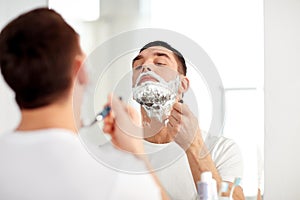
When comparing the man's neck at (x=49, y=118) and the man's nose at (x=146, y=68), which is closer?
the man's neck at (x=49, y=118)

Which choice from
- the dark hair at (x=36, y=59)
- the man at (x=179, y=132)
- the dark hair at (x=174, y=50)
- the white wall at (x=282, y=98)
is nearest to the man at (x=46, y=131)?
the dark hair at (x=36, y=59)

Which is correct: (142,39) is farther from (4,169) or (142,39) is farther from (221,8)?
(4,169)

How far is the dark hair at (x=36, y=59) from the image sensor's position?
1411 mm

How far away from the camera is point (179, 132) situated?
1553mm

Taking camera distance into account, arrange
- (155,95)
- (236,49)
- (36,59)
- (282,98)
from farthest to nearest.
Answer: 1. (282,98)
2. (236,49)
3. (155,95)
4. (36,59)

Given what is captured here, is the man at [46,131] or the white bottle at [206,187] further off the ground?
the man at [46,131]

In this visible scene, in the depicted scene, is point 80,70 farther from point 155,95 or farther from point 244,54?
point 244,54

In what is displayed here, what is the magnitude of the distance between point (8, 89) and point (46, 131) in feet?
0.53

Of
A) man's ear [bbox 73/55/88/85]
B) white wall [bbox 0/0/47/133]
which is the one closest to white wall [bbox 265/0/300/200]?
man's ear [bbox 73/55/88/85]

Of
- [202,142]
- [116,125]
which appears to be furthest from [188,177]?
[116,125]

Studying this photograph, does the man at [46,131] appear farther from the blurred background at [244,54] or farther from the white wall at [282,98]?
the white wall at [282,98]

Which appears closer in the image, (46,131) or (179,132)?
(46,131)

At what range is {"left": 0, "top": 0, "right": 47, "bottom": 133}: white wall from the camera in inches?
57.2

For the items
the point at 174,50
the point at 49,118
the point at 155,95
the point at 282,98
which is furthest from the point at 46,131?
the point at 282,98
